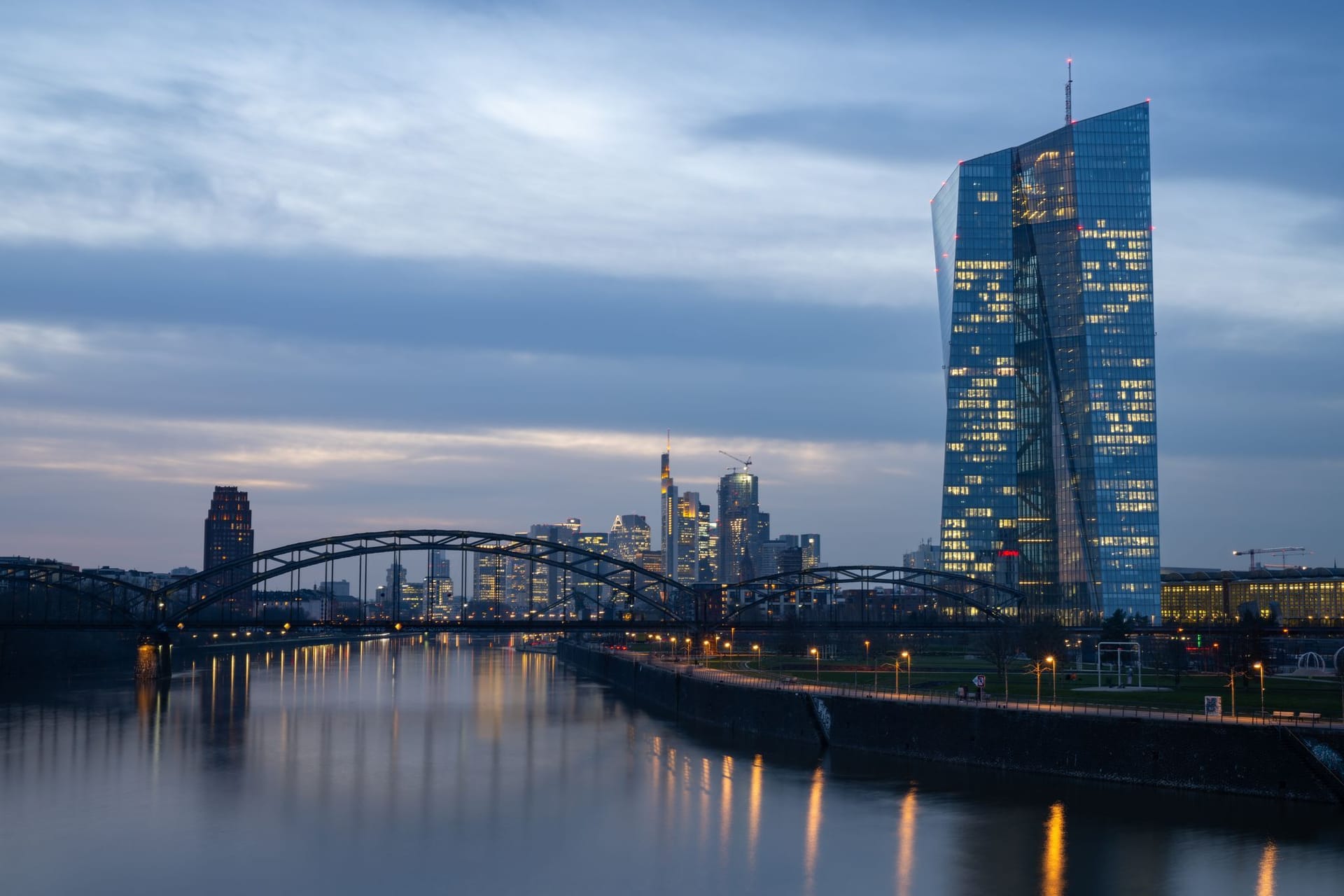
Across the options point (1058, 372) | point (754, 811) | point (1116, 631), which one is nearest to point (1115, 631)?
point (1116, 631)

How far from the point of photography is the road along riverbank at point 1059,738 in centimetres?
5616

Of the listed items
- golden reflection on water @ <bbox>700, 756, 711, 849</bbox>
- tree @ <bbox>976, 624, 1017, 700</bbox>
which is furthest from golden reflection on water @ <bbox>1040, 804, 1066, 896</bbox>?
tree @ <bbox>976, 624, 1017, 700</bbox>

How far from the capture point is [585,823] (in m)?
58.6

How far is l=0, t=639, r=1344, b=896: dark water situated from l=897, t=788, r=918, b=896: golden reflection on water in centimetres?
13

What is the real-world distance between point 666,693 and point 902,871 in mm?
63624

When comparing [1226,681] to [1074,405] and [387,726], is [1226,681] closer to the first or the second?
[387,726]

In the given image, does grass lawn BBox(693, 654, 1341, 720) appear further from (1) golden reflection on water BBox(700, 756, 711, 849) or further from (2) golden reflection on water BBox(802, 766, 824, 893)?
(2) golden reflection on water BBox(802, 766, 824, 893)

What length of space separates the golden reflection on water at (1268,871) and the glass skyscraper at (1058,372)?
13485 cm

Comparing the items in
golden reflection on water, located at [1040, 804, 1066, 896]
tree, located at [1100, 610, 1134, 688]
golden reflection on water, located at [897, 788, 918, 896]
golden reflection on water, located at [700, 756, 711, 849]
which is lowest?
golden reflection on water, located at [700, 756, 711, 849]

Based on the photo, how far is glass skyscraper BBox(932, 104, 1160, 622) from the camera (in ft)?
591

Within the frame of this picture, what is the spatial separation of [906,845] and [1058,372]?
143 metres

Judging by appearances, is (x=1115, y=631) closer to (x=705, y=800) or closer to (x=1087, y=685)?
(x=1087, y=685)

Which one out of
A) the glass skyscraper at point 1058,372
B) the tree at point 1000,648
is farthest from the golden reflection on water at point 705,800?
the glass skyscraper at point 1058,372

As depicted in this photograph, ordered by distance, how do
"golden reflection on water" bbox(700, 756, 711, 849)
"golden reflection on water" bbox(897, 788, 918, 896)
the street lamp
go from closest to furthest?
"golden reflection on water" bbox(897, 788, 918, 896) < "golden reflection on water" bbox(700, 756, 711, 849) < the street lamp
